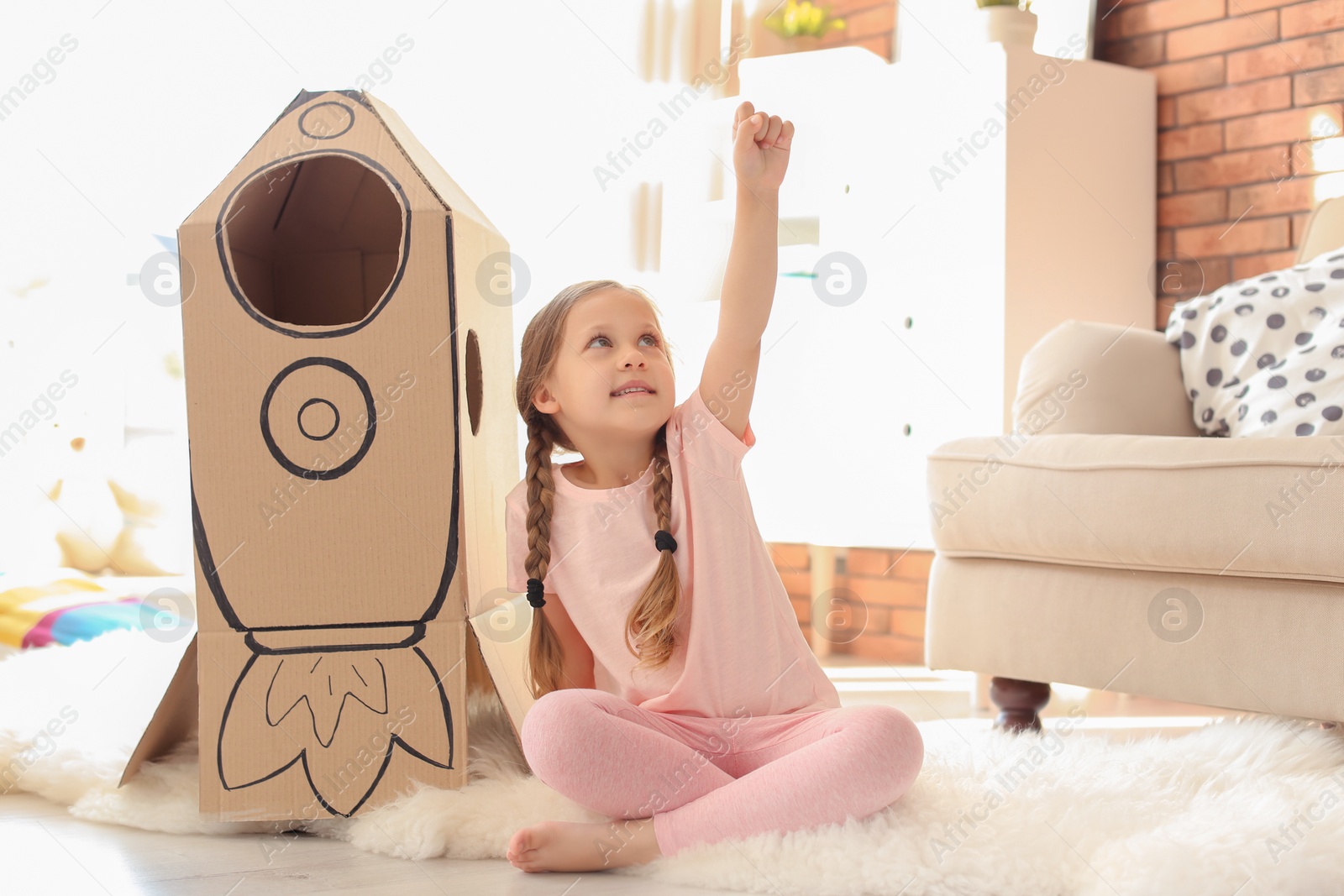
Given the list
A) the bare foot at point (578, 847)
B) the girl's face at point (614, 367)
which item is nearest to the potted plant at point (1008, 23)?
the girl's face at point (614, 367)

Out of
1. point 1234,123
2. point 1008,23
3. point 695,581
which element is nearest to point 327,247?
point 695,581

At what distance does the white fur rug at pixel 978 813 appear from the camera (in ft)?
2.95

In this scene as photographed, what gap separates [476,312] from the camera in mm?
1259

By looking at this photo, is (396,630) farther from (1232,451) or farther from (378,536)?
(1232,451)

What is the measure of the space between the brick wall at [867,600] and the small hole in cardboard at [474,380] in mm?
1441

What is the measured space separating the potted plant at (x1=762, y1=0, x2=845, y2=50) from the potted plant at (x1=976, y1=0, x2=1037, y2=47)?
1.55 feet

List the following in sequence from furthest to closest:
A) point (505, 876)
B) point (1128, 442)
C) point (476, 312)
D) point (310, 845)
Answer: point (1128, 442), point (476, 312), point (310, 845), point (505, 876)

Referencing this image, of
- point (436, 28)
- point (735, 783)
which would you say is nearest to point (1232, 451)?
point (735, 783)

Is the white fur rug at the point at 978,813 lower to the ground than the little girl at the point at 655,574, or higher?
lower

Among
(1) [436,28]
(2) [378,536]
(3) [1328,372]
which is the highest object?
(1) [436,28]

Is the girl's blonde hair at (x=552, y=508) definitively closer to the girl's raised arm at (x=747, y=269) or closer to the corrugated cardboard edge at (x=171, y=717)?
the girl's raised arm at (x=747, y=269)

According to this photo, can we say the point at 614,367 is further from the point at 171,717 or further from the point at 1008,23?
the point at 1008,23

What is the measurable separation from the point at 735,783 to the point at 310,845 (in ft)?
1.38

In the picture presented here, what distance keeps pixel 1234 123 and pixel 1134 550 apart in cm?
151
